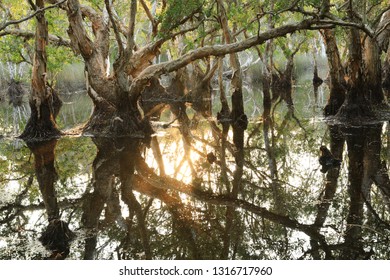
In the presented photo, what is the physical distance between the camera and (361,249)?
230 inches

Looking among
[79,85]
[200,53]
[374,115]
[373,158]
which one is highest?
[79,85]

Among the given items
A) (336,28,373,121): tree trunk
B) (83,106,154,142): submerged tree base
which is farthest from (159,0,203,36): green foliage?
(336,28,373,121): tree trunk

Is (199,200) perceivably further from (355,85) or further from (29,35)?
(29,35)

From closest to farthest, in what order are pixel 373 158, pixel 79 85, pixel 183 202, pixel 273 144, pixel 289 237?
pixel 289 237, pixel 183 202, pixel 373 158, pixel 273 144, pixel 79 85

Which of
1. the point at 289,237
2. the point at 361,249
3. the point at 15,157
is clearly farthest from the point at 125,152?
the point at 361,249

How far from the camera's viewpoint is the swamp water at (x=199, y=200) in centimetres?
615

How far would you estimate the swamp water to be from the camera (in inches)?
242

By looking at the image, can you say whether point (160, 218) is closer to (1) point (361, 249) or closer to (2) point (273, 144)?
(1) point (361, 249)

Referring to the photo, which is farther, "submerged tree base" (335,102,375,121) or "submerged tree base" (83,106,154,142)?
"submerged tree base" (335,102,375,121)

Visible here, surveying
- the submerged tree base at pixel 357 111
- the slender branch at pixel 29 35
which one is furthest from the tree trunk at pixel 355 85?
the slender branch at pixel 29 35

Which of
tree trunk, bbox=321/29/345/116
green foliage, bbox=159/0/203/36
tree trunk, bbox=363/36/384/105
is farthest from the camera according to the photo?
tree trunk, bbox=321/29/345/116

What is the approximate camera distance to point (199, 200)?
8.23m

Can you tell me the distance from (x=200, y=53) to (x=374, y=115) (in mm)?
6154

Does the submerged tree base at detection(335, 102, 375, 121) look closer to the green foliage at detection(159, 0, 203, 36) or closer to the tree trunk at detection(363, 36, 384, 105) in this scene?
the tree trunk at detection(363, 36, 384, 105)
